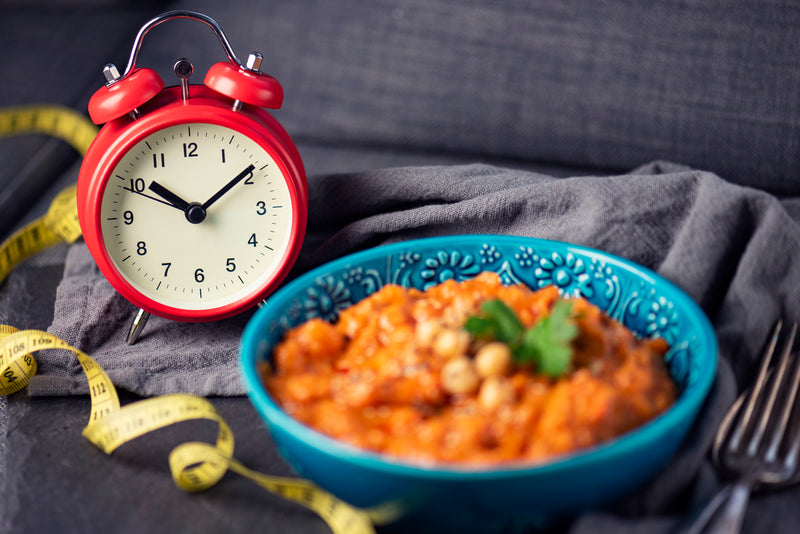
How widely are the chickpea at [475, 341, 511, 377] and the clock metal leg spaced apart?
0.80m

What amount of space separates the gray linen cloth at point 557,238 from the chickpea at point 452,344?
33cm

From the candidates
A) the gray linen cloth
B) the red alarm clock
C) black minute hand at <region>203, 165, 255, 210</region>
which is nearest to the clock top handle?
the red alarm clock

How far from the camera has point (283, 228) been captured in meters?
1.58

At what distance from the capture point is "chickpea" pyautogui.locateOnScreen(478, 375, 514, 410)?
103cm

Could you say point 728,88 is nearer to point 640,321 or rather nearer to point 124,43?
point 640,321

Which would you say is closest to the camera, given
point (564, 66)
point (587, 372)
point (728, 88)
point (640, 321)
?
point (587, 372)

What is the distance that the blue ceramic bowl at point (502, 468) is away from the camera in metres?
0.95

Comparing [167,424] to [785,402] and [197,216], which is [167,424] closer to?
[197,216]

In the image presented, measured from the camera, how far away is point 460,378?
107 cm

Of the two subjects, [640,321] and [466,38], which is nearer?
Answer: [640,321]

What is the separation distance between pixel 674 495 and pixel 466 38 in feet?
5.40

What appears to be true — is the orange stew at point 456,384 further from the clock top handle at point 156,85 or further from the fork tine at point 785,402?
the clock top handle at point 156,85

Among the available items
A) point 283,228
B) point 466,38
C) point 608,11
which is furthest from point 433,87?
point 283,228

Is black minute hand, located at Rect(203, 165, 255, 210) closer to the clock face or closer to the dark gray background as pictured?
the clock face
